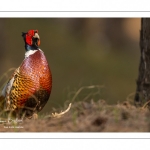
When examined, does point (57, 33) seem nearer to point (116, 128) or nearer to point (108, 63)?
point (108, 63)

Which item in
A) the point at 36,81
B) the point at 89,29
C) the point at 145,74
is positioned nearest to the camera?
the point at 36,81

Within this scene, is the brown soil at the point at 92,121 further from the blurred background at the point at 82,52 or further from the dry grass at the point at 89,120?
the blurred background at the point at 82,52

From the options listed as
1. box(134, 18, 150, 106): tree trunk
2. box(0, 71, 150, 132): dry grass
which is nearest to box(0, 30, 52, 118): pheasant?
box(0, 71, 150, 132): dry grass

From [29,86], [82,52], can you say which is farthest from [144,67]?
[82,52]

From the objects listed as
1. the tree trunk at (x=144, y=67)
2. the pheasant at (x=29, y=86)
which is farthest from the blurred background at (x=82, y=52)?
the pheasant at (x=29, y=86)

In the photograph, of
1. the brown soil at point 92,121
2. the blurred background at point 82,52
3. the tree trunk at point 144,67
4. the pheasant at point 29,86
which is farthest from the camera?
the blurred background at point 82,52

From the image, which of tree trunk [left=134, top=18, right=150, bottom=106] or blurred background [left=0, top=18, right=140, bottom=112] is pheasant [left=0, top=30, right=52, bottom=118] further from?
blurred background [left=0, top=18, right=140, bottom=112]
